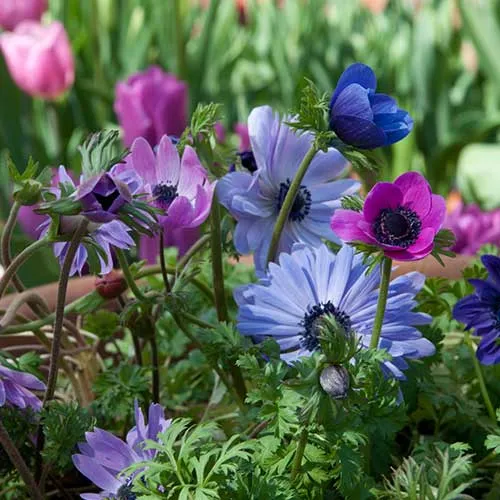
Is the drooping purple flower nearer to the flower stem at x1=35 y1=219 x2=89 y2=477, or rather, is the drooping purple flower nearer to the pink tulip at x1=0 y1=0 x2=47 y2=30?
the flower stem at x1=35 y1=219 x2=89 y2=477

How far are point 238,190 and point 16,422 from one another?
0.17 m

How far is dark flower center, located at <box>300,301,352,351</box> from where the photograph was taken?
58cm

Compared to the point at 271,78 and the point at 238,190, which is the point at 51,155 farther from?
the point at 238,190

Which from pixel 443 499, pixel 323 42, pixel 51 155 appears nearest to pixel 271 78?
pixel 323 42

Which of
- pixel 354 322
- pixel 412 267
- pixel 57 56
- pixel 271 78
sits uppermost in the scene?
pixel 354 322

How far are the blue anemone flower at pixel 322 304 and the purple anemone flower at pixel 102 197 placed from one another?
0.13m

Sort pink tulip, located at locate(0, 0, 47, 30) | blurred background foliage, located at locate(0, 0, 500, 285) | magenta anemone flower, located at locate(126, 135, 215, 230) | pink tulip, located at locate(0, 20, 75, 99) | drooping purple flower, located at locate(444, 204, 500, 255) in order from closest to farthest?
1. magenta anemone flower, located at locate(126, 135, 215, 230)
2. drooping purple flower, located at locate(444, 204, 500, 255)
3. pink tulip, located at locate(0, 20, 75, 99)
4. blurred background foliage, located at locate(0, 0, 500, 285)
5. pink tulip, located at locate(0, 0, 47, 30)

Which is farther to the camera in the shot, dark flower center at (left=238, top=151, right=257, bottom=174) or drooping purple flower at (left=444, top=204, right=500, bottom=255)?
drooping purple flower at (left=444, top=204, right=500, bottom=255)

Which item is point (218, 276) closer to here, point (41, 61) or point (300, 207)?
point (300, 207)

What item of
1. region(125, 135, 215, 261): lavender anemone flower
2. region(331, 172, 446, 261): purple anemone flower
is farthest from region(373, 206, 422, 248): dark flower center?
region(125, 135, 215, 261): lavender anemone flower

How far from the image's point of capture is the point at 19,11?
98.7 inches

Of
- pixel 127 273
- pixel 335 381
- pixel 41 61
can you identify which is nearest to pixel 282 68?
pixel 41 61

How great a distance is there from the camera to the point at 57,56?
2244 mm

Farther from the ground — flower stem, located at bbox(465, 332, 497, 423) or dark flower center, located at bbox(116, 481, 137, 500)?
dark flower center, located at bbox(116, 481, 137, 500)
